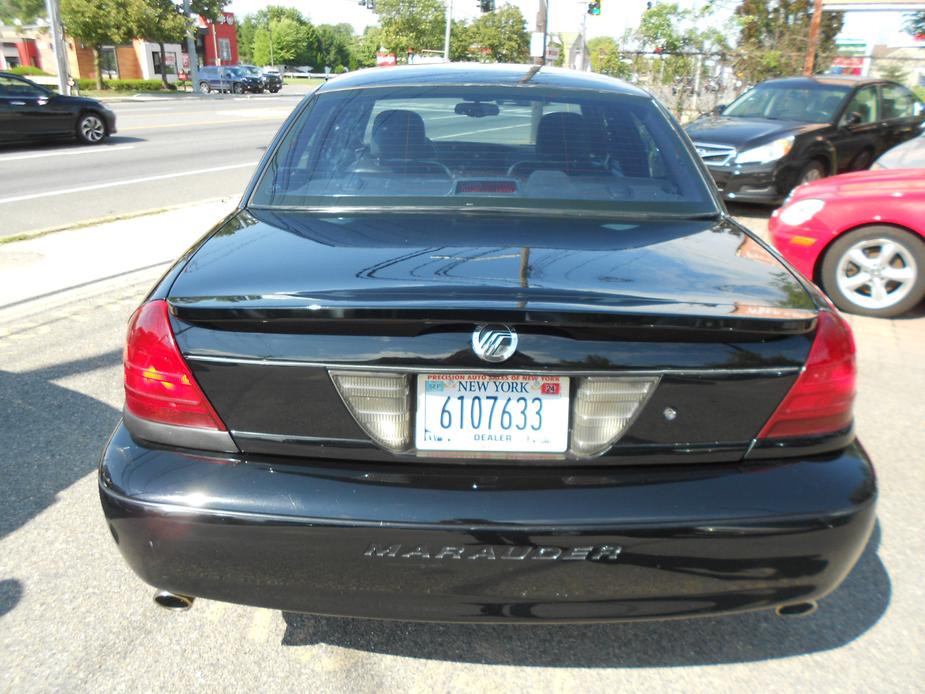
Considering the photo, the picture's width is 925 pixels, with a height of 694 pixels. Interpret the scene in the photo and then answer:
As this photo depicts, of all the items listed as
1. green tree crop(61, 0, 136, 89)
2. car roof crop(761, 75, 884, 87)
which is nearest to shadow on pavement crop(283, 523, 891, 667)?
car roof crop(761, 75, 884, 87)

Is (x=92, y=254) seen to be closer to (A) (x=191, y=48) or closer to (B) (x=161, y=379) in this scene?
(B) (x=161, y=379)

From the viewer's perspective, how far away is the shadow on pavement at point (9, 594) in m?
2.73

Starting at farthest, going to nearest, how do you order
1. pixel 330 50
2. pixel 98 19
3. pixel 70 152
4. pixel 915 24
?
pixel 330 50, pixel 98 19, pixel 915 24, pixel 70 152

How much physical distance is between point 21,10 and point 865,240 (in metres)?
95.6

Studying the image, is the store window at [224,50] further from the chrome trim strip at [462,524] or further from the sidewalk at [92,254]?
the chrome trim strip at [462,524]

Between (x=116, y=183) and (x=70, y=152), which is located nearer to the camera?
(x=116, y=183)

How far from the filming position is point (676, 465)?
211 centimetres

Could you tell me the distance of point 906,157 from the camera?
834cm

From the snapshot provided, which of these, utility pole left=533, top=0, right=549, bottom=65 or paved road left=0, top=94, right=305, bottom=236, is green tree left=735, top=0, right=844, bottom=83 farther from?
paved road left=0, top=94, right=305, bottom=236

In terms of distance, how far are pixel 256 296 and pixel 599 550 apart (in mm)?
1035

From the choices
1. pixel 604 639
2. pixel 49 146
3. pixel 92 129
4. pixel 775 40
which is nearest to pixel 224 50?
pixel 92 129

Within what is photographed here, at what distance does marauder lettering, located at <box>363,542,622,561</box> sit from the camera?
1.99 metres

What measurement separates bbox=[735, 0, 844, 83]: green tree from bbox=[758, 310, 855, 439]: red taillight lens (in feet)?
63.9

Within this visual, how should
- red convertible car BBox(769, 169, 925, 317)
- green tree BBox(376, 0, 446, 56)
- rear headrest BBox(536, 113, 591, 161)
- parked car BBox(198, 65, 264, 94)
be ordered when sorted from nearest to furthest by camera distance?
rear headrest BBox(536, 113, 591, 161) < red convertible car BBox(769, 169, 925, 317) < parked car BBox(198, 65, 264, 94) < green tree BBox(376, 0, 446, 56)
